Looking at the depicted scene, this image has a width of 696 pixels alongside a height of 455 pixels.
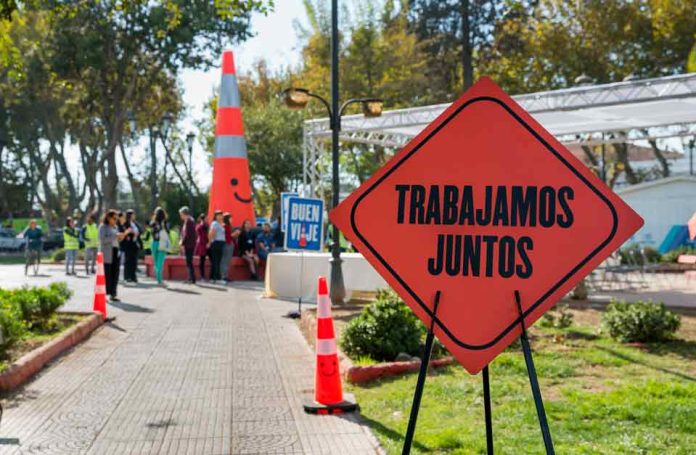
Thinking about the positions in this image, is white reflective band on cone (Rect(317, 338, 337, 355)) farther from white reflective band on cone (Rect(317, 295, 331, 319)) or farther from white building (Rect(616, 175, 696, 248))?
white building (Rect(616, 175, 696, 248))

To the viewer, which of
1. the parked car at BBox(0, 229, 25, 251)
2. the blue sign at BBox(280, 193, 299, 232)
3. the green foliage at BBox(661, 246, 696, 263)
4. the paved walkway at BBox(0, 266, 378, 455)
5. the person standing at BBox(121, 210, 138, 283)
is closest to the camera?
the paved walkway at BBox(0, 266, 378, 455)

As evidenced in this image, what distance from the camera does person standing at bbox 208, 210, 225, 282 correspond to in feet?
72.8

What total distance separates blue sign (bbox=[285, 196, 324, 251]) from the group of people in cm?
369

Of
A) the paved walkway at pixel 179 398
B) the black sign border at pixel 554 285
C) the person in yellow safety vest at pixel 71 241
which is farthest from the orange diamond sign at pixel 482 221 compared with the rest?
the person in yellow safety vest at pixel 71 241

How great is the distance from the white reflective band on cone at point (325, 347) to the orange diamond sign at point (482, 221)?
3.26m

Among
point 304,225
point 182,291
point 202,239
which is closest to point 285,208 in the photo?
point 304,225

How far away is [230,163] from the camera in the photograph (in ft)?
95.9

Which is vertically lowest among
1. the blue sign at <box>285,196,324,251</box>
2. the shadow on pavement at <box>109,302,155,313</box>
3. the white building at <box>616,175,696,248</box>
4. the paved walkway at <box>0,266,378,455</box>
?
the paved walkway at <box>0,266,378,455</box>

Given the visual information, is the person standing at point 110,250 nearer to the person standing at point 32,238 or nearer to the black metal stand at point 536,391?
the person standing at point 32,238

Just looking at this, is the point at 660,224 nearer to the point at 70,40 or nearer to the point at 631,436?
the point at 70,40

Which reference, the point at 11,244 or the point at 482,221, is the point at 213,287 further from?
the point at 11,244

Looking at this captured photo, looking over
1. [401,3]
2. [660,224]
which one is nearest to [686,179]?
[660,224]

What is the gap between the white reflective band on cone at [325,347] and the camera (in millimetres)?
7297

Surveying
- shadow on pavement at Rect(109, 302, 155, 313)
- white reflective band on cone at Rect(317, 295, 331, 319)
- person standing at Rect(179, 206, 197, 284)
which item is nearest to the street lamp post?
shadow on pavement at Rect(109, 302, 155, 313)
